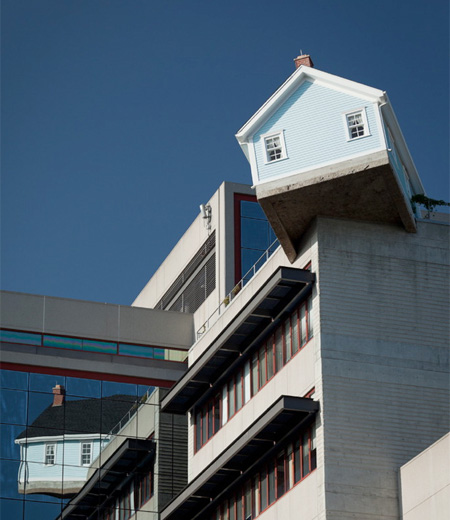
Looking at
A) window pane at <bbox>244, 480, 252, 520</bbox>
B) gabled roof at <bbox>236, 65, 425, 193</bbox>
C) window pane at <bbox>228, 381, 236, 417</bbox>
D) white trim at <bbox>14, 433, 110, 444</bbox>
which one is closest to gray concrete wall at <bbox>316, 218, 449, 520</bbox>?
gabled roof at <bbox>236, 65, 425, 193</bbox>

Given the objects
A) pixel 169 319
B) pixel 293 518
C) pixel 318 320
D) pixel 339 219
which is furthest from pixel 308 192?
pixel 169 319

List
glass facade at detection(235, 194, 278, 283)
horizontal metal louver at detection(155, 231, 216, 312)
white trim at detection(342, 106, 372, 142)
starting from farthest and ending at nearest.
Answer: horizontal metal louver at detection(155, 231, 216, 312)
glass facade at detection(235, 194, 278, 283)
white trim at detection(342, 106, 372, 142)

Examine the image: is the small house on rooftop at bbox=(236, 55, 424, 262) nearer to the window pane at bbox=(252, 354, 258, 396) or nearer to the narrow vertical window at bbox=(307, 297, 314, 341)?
the narrow vertical window at bbox=(307, 297, 314, 341)

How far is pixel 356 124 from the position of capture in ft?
146

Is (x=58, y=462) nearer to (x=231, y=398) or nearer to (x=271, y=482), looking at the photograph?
(x=231, y=398)

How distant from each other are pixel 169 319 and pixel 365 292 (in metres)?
19.7

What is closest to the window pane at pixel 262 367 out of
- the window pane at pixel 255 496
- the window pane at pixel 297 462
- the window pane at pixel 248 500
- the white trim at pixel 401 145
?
the window pane at pixel 255 496

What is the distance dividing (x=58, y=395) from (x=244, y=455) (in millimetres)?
14403

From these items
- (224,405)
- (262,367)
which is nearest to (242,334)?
(262,367)

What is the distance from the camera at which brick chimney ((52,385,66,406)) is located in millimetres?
58281

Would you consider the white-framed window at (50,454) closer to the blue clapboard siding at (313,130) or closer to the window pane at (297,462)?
the window pane at (297,462)

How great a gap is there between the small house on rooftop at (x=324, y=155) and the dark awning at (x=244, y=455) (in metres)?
6.54

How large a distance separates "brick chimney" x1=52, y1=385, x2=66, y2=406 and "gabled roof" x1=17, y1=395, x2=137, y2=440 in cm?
20

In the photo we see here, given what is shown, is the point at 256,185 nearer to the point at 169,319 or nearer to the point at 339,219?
the point at 339,219
